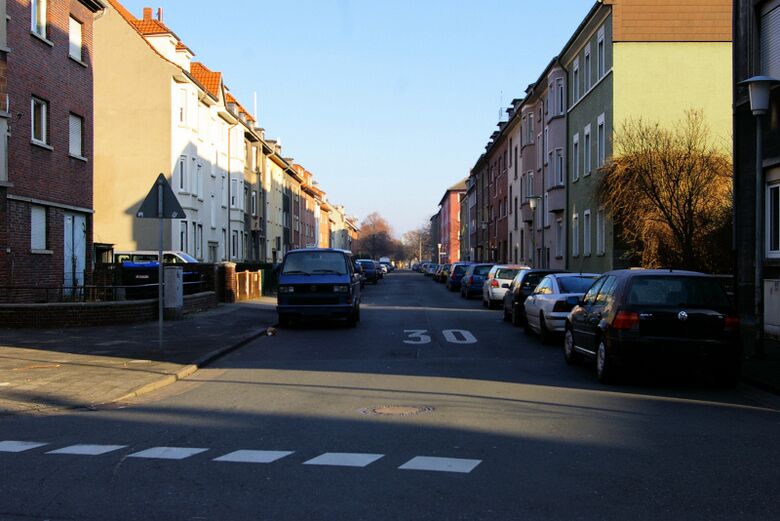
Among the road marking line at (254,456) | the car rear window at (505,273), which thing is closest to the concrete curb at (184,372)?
the road marking line at (254,456)

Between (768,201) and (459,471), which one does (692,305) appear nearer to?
(459,471)

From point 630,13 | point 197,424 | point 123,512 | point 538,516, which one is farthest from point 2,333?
point 630,13

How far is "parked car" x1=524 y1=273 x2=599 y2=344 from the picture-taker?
15406 millimetres

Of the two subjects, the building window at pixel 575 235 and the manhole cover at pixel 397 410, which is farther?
the building window at pixel 575 235

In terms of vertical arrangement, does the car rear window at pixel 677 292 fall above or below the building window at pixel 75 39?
below

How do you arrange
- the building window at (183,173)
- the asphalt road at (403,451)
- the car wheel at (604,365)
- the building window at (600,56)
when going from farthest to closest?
the building window at (183,173)
the building window at (600,56)
the car wheel at (604,365)
the asphalt road at (403,451)

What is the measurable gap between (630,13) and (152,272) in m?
18.0

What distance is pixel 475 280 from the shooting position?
→ 116 ft

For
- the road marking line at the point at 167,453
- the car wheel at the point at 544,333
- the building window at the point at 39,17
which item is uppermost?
the building window at the point at 39,17

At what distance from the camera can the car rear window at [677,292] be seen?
34.2ft

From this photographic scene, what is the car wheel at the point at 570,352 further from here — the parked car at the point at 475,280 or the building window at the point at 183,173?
the building window at the point at 183,173

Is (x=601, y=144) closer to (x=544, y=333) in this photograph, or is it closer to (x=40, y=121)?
(x=544, y=333)

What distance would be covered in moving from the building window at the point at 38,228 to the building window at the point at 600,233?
18.1 m

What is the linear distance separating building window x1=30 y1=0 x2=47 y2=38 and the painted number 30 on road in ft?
41.4
